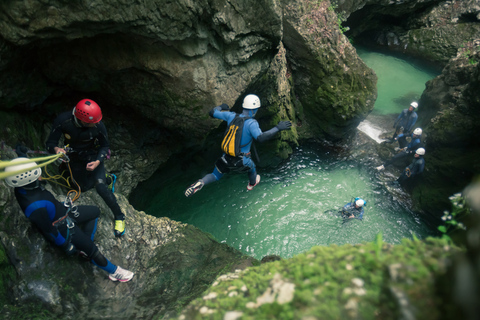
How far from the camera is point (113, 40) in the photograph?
5000 millimetres

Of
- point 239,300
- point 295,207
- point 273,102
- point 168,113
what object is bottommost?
point 295,207

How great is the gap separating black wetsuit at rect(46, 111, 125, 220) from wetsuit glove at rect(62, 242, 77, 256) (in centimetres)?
85

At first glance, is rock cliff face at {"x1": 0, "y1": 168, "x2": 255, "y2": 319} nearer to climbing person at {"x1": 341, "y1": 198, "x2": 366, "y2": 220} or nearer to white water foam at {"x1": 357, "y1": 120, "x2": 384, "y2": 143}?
climbing person at {"x1": 341, "y1": 198, "x2": 366, "y2": 220}

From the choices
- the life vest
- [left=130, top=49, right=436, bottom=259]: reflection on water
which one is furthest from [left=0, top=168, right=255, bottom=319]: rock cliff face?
[left=130, top=49, right=436, bottom=259]: reflection on water

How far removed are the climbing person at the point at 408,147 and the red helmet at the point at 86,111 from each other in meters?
10.2

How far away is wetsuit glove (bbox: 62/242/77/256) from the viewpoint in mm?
3653

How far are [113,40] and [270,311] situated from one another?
5107 mm

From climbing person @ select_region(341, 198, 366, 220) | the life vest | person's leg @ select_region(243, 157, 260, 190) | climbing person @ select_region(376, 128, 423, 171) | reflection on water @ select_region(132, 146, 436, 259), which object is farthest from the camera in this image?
climbing person @ select_region(376, 128, 423, 171)

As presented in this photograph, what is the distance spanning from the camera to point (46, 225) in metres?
3.33

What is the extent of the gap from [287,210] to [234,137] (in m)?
3.80

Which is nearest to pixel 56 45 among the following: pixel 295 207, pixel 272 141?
pixel 272 141

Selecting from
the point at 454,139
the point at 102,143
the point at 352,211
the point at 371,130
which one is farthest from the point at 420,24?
the point at 102,143

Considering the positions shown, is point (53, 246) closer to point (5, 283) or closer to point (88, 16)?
point (5, 283)

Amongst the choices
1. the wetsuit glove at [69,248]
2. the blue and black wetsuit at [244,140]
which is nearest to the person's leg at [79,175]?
the wetsuit glove at [69,248]
